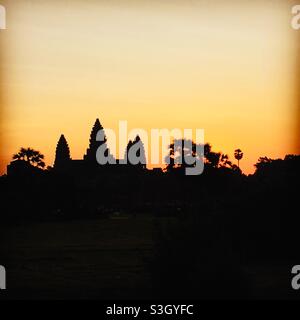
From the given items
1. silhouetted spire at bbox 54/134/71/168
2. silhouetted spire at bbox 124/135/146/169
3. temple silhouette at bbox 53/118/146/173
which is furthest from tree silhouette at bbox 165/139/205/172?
silhouetted spire at bbox 54/134/71/168

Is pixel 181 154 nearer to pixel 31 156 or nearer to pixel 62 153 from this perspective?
pixel 31 156

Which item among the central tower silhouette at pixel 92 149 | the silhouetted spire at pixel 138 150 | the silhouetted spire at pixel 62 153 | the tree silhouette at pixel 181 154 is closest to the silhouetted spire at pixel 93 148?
the central tower silhouette at pixel 92 149

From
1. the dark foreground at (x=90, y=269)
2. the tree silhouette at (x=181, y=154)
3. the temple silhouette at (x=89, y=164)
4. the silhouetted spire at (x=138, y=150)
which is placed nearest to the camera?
the dark foreground at (x=90, y=269)

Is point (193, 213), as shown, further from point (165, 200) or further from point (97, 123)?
point (97, 123)

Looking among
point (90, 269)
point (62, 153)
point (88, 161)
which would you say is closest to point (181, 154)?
point (90, 269)

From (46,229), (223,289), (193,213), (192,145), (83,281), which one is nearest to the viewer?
(223,289)

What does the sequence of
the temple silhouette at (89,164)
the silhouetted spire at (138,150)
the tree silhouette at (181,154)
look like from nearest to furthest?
the silhouetted spire at (138,150) < the tree silhouette at (181,154) < the temple silhouette at (89,164)

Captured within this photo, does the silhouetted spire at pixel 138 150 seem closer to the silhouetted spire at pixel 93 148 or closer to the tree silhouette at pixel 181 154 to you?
the tree silhouette at pixel 181 154

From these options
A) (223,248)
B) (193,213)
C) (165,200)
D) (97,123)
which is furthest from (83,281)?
(97,123)

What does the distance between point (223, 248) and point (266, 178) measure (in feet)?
30.7

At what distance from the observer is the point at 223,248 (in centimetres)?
1386

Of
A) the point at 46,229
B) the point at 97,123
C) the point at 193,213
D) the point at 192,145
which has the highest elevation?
the point at 97,123

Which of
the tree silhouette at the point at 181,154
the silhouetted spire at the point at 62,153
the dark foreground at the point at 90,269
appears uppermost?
the silhouetted spire at the point at 62,153

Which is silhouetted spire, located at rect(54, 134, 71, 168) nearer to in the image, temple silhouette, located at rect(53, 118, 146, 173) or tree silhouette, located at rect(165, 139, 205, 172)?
temple silhouette, located at rect(53, 118, 146, 173)
